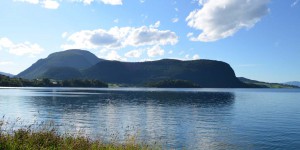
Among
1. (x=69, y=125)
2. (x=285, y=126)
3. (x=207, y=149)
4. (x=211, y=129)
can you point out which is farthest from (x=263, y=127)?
(x=69, y=125)

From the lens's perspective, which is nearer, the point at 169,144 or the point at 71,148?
the point at 71,148

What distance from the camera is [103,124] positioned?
217 ft

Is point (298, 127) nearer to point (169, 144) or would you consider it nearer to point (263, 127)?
point (263, 127)

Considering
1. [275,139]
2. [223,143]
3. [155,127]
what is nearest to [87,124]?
[155,127]

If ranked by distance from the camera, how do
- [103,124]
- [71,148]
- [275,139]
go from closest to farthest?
[71,148] < [275,139] < [103,124]

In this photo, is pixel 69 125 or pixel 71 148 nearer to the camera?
pixel 71 148

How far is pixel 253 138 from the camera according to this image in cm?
5291

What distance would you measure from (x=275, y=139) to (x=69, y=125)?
3777cm

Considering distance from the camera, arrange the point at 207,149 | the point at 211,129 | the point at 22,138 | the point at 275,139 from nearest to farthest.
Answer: the point at 22,138, the point at 207,149, the point at 275,139, the point at 211,129

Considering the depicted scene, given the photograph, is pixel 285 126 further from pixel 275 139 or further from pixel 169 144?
pixel 169 144

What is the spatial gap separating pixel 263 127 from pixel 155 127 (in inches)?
896

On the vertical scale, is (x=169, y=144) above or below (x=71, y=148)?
below

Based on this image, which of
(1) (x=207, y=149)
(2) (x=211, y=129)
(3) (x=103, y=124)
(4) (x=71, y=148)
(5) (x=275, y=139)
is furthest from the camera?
(3) (x=103, y=124)

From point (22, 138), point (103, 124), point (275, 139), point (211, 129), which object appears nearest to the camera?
point (22, 138)
